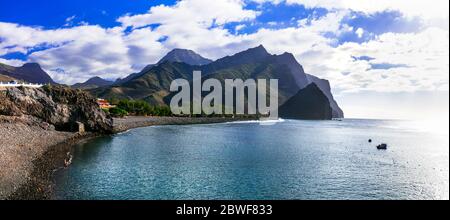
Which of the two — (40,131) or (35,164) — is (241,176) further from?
(40,131)

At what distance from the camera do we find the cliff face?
3935 inches

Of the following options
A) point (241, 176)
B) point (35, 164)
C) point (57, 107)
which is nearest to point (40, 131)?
point (57, 107)

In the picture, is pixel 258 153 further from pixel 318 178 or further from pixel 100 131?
pixel 100 131

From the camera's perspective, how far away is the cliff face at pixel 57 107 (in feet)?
328

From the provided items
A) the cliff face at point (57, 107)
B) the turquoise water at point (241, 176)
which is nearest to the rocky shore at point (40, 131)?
the cliff face at point (57, 107)

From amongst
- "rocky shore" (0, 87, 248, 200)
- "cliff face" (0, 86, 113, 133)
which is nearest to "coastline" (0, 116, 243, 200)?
"rocky shore" (0, 87, 248, 200)

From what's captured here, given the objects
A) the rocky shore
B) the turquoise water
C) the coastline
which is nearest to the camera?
the coastline

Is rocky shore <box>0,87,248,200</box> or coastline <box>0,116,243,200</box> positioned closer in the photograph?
coastline <box>0,116,243,200</box>

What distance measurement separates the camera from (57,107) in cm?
11144

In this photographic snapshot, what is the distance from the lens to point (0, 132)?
66.4 m

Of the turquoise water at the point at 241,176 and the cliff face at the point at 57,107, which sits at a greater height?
the cliff face at the point at 57,107

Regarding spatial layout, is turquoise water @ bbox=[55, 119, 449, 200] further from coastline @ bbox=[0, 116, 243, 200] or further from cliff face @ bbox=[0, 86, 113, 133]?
cliff face @ bbox=[0, 86, 113, 133]

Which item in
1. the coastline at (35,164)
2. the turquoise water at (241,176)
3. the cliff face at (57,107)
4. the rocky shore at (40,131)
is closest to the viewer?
the coastline at (35,164)

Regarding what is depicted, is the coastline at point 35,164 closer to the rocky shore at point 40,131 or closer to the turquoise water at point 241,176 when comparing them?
the rocky shore at point 40,131
